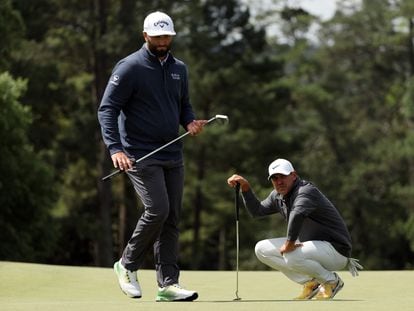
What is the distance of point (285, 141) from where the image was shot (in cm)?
4844

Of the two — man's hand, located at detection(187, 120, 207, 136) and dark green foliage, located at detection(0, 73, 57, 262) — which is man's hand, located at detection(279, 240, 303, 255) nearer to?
man's hand, located at detection(187, 120, 207, 136)

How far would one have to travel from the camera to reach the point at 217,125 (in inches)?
1875

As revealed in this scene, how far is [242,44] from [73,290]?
Answer: 3730cm

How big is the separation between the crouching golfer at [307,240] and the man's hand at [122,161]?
117cm

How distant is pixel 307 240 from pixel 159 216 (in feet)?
4.43

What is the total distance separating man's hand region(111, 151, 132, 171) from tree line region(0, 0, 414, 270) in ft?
71.3

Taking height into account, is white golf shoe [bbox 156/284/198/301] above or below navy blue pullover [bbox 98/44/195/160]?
below

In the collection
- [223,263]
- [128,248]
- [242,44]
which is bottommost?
[223,263]

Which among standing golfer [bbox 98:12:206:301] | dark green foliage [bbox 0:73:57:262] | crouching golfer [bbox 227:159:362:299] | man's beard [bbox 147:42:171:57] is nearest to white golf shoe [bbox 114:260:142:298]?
standing golfer [bbox 98:12:206:301]

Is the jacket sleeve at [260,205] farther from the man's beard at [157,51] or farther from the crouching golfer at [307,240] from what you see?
the man's beard at [157,51]

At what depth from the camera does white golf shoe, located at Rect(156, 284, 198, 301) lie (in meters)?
8.88

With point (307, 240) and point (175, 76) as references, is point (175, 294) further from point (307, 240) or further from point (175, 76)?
point (175, 76)

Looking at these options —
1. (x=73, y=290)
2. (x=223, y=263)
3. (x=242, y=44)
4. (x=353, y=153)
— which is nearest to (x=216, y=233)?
(x=223, y=263)

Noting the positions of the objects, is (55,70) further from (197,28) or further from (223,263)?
(223,263)
